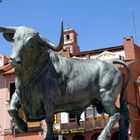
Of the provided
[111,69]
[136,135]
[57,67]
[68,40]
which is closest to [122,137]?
[111,69]

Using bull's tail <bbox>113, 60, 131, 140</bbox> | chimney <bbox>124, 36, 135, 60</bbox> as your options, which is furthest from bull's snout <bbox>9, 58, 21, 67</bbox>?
chimney <bbox>124, 36, 135, 60</bbox>

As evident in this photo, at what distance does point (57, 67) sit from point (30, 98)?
25.5 inches

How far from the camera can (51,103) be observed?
554 cm

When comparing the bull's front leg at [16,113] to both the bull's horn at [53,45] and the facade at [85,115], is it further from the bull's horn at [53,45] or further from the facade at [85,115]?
the facade at [85,115]

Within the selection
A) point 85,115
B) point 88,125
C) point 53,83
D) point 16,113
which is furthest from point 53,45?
point 85,115

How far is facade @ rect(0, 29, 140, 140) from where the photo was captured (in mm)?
35125

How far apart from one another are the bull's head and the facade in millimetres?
28733

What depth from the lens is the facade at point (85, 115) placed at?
35125 mm

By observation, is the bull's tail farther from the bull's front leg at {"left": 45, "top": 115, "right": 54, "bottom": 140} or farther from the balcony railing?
the balcony railing

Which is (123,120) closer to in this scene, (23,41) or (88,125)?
(23,41)

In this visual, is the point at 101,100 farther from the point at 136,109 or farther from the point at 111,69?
the point at 136,109

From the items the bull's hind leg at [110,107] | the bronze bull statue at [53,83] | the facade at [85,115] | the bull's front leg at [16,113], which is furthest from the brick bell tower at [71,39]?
the bull's front leg at [16,113]

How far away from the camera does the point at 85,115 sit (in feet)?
117

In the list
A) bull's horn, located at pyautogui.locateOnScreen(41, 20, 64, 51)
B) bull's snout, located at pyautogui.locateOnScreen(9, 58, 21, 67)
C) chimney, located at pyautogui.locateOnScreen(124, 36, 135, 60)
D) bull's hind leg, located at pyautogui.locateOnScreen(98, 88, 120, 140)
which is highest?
chimney, located at pyautogui.locateOnScreen(124, 36, 135, 60)
